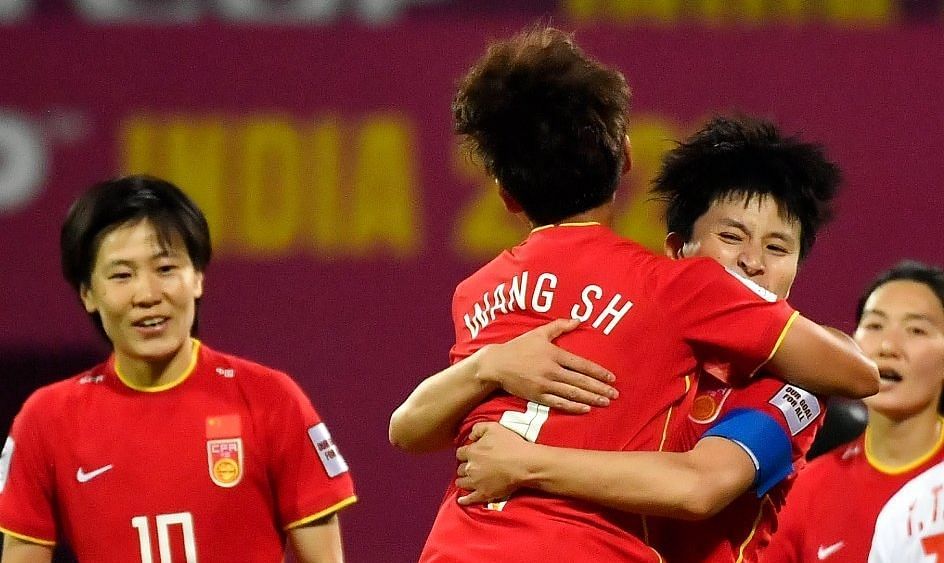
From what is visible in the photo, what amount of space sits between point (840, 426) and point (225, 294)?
6.99 ft

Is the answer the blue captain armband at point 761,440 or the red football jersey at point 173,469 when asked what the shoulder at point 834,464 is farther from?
the blue captain armband at point 761,440

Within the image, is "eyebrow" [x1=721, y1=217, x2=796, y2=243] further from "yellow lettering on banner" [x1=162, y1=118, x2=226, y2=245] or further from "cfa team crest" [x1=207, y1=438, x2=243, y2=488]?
"yellow lettering on banner" [x1=162, y1=118, x2=226, y2=245]

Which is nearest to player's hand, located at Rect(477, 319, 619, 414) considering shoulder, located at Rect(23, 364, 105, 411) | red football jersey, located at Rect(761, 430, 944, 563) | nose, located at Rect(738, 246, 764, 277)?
nose, located at Rect(738, 246, 764, 277)

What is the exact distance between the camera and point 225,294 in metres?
5.36

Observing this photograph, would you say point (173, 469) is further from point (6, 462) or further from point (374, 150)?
point (374, 150)

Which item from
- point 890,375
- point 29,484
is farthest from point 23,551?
point 890,375

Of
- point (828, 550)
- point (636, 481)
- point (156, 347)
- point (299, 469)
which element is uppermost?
point (156, 347)

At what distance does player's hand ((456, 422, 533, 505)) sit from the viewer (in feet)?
7.41

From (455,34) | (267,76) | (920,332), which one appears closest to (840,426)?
(920,332)

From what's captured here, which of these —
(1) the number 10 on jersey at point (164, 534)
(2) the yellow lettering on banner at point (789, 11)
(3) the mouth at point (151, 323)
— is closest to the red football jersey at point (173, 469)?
(1) the number 10 on jersey at point (164, 534)

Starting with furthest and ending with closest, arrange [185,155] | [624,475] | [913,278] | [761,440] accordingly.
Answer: [185,155]
[913,278]
[761,440]
[624,475]

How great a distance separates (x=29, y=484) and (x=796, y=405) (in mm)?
1587

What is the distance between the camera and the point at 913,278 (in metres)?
4.10

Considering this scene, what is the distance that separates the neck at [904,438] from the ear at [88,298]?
2.00 meters
